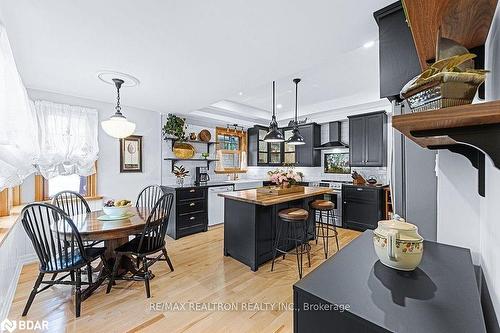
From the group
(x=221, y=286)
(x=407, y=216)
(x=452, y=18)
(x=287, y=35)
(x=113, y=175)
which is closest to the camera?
(x=452, y=18)

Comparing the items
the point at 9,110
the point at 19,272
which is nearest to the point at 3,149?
the point at 9,110

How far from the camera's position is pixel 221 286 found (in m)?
2.56

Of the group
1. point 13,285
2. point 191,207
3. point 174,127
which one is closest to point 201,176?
point 191,207

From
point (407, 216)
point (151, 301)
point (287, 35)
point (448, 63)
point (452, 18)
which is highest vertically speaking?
point (287, 35)

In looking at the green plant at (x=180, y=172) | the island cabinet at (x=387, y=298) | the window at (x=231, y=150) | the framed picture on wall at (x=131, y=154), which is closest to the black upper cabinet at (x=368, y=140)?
the window at (x=231, y=150)

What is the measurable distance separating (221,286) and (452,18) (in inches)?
108

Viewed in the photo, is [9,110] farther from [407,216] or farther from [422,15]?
[407,216]

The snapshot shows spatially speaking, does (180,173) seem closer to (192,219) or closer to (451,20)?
(192,219)

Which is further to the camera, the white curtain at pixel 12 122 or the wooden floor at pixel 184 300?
the wooden floor at pixel 184 300

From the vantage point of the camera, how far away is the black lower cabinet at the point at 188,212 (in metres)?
4.21

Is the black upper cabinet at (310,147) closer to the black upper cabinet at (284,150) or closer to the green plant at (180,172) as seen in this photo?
the black upper cabinet at (284,150)

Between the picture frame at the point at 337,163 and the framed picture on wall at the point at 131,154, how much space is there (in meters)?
4.13

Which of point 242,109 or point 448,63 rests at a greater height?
point 242,109

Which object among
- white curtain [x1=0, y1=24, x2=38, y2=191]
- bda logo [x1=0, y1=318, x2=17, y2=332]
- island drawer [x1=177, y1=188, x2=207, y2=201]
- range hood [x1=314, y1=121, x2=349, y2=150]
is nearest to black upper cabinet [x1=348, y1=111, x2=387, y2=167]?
range hood [x1=314, y1=121, x2=349, y2=150]
